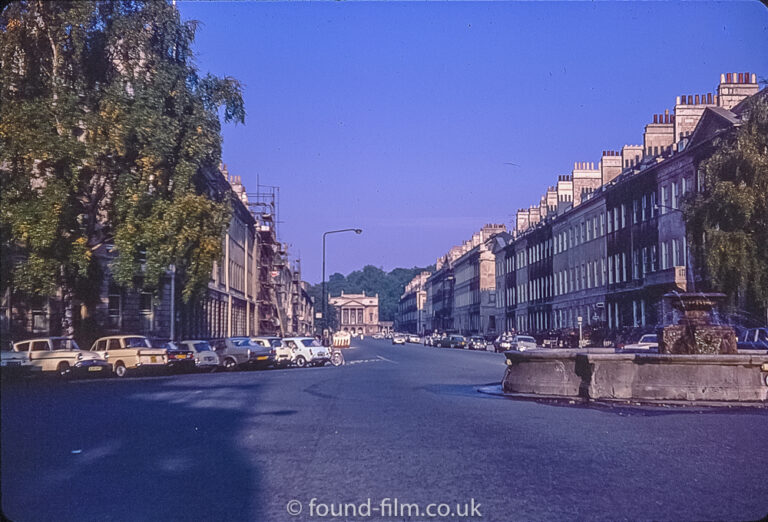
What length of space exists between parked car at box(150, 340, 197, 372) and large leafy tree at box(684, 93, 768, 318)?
21061 millimetres

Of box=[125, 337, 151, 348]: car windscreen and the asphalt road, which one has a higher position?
box=[125, 337, 151, 348]: car windscreen

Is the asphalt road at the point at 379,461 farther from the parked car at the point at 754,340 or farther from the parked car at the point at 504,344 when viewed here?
the parked car at the point at 504,344

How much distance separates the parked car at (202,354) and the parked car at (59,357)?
6537mm

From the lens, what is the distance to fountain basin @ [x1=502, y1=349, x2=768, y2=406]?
17.5 meters

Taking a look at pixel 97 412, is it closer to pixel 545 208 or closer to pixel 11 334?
pixel 11 334

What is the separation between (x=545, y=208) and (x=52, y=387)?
72.9m

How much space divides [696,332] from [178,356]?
21.7 m

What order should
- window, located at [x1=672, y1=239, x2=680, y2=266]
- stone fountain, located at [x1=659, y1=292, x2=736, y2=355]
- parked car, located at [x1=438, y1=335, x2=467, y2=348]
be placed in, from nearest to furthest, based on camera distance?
stone fountain, located at [x1=659, y1=292, x2=736, y2=355] → window, located at [x1=672, y1=239, x2=680, y2=266] → parked car, located at [x1=438, y1=335, x2=467, y2=348]

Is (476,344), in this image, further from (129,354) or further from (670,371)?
(670,371)

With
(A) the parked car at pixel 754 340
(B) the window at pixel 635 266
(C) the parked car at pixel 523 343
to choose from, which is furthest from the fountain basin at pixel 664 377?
(B) the window at pixel 635 266

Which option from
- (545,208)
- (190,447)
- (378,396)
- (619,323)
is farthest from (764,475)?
(545,208)

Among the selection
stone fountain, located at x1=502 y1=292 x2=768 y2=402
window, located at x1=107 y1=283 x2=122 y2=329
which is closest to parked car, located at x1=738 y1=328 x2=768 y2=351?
stone fountain, located at x1=502 y1=292 x2=768 y2=402

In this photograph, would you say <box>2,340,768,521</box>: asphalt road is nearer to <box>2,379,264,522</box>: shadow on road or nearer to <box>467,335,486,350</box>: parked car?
<box>2,379,264,522</box>: shadow on road

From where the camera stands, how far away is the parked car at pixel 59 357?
1166 inches
